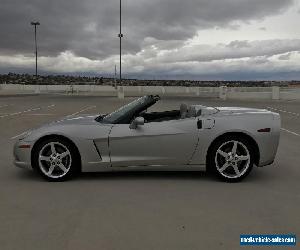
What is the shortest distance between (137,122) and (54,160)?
4.11 ft

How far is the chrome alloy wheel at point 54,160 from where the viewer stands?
5953 millimetres

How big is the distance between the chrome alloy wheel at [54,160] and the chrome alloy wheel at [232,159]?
2061mm

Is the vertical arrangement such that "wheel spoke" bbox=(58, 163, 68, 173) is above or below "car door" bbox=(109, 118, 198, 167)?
below

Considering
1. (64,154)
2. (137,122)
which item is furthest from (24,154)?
(137,122)

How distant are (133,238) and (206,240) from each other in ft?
2.07

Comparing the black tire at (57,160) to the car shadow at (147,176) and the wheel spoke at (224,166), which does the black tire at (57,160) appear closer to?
the car shadow at (147,176)

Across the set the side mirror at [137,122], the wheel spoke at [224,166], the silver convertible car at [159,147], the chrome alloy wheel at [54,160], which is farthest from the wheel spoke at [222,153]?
the chrome alloy wheel at [54,160]

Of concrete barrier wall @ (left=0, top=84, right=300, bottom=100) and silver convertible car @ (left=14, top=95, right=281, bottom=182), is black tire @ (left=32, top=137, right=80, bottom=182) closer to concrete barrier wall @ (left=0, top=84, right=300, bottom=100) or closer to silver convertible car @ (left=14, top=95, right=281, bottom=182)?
silver convertible car @ (left=14, top=95, right=281, bottom=182)

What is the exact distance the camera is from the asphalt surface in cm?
377

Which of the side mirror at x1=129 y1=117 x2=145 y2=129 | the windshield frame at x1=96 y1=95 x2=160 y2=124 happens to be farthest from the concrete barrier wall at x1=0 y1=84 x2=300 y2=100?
the side mirror at x1=129 y1=117 x2=145 y2=129

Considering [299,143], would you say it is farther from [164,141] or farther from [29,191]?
[29,191]

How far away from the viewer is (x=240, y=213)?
4.52 metres

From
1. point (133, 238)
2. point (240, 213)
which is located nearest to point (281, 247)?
point (240, 213)

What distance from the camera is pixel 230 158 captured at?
5906 mm
